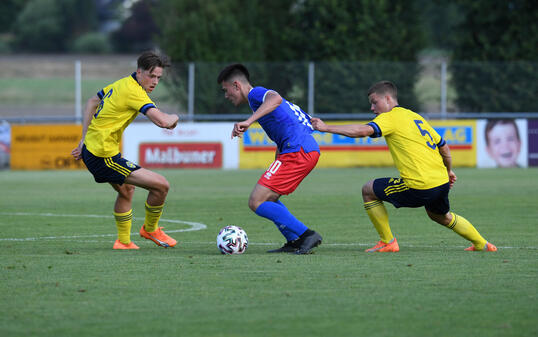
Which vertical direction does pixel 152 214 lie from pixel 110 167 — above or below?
below

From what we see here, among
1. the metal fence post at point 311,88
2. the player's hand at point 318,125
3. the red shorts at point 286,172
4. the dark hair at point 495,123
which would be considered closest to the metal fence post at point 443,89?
the dark hair at point 495,123

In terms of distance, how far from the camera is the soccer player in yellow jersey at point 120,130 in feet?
28.9

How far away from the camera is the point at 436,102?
28.3 metres

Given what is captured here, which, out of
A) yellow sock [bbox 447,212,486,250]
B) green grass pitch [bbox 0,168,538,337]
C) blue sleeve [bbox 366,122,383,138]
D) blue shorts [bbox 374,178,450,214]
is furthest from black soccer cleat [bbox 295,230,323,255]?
yellow sock [bbox 447,212,486,250]

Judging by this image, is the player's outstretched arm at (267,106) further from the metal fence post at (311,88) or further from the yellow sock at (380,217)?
the metal fence post at (311,88)

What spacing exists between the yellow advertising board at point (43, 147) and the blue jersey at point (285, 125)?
699 inches

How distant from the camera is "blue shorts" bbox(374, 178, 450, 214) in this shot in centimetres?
838

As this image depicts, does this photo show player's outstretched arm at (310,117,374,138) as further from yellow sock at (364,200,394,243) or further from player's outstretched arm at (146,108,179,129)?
player's outstretched arm at (146,108,179,129)

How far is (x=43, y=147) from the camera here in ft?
85.8

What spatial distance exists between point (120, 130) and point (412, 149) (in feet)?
9.45

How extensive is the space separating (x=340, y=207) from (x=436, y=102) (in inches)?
584

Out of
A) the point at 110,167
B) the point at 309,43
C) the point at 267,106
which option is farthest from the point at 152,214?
the point at 309,43

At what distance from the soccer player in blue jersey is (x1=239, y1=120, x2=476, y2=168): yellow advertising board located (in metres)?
16.8

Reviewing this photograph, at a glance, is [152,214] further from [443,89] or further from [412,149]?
[443,89]
